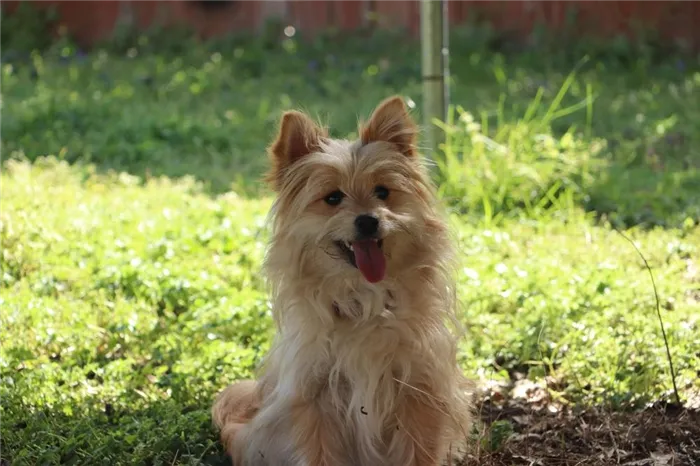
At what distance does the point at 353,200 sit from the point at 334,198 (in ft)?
0.30

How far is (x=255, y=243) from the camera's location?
7.14 meters

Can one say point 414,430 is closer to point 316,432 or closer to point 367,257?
point 316,432

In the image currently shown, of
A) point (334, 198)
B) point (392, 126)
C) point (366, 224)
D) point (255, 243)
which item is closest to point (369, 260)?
point (366, 224)

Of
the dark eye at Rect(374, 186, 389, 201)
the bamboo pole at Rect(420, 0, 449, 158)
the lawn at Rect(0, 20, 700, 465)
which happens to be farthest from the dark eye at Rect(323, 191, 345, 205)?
the bamboo pole at Rect(420, 0, 449, 158)

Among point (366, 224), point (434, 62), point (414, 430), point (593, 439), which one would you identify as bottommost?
point (593, 439)

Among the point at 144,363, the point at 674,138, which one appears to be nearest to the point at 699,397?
the point at 144,363

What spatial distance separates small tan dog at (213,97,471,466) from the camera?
4.15 metres

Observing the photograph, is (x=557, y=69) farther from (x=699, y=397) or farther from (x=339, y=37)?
(x=699, y=397)

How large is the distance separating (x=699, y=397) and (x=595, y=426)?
0.56 m

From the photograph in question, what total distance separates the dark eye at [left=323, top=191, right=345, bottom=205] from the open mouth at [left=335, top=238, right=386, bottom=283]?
164 millimetres

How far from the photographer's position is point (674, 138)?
9.66 m

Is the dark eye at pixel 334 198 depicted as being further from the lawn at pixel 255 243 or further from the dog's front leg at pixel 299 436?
the dog's front leg at pixel 299 436

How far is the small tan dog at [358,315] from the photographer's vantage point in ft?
13.6

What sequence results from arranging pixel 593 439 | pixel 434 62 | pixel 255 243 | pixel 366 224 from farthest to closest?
pixel 434 62
pixel 255 243
pixel 593 439
pixel 366 224
